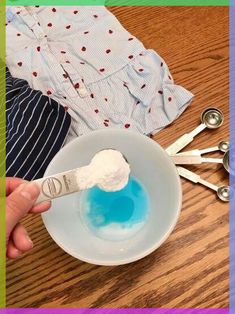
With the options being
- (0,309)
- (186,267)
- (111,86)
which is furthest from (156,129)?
(0,309)

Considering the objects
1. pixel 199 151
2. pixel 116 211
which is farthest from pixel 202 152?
pixel 116 211

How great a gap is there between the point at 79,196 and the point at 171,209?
0.46ft

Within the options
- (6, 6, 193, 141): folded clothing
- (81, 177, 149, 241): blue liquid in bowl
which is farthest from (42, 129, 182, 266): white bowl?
(6, 6, 193, 141): folded clothing

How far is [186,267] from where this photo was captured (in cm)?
60

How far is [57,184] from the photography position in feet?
1.70

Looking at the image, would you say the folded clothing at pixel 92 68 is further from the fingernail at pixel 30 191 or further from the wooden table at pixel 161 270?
the fingernail at pixel 30 191

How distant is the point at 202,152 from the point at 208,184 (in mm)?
51

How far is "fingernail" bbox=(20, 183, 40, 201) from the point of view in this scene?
1.65 ft

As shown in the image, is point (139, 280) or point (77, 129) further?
point (77, 129)

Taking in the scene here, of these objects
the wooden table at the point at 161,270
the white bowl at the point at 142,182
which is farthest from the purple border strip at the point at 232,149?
the white bowl at the point at 142,182

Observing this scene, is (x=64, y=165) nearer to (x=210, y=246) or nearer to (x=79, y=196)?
(x=79, y=196)

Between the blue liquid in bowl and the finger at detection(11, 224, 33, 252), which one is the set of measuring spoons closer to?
the blue liquid in bowl

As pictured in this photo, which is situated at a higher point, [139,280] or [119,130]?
[119,130]

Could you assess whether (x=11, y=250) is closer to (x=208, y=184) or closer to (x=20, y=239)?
(x=20, y=239)
